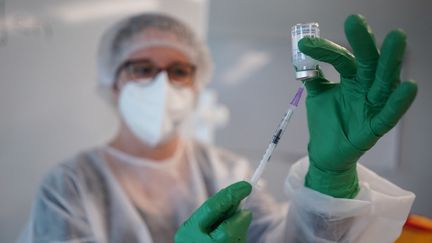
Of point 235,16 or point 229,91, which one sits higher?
point 235,16

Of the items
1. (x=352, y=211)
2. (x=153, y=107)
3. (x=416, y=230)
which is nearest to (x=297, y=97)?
(x=352, y=211)

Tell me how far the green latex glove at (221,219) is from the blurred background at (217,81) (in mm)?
161

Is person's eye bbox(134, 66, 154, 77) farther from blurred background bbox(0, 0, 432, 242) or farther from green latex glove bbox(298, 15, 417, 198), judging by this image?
green latex glove bbox(298, 15, 417, 198)

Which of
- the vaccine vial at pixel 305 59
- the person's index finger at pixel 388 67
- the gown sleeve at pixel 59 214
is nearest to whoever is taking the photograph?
the person's index finger at pixel 388 67

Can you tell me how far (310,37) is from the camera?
519 millimetres

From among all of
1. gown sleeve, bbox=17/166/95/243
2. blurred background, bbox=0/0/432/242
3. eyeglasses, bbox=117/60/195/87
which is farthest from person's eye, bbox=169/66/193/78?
gown sleeve, bbox=17/166/95/243

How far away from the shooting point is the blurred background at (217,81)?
1.84 feet

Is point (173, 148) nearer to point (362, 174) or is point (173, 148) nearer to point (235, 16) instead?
point (235, 16)

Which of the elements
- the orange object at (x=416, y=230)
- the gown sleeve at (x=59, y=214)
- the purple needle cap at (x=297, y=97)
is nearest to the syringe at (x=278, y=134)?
the purple needle cap at (x=297, y=97)

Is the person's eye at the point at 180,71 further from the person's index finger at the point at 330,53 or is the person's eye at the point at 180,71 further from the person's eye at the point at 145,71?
the person's index finger at the point at 330,53

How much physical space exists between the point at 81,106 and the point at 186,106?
52 cm

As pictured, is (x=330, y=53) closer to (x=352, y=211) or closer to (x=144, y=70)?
(x=352, y=211)

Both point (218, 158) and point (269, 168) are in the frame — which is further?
point (218, 158)

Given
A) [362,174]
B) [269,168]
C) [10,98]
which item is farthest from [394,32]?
[10,98]
